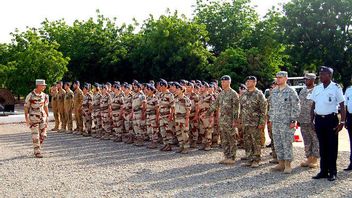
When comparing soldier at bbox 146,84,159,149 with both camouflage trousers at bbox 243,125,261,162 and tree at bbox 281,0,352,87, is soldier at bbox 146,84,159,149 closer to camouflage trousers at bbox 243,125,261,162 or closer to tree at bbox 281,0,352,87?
camouflage trousers at bbox 243,125,261,162

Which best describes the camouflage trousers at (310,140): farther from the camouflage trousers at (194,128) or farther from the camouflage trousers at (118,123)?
the camouflage trousers at (118,123)

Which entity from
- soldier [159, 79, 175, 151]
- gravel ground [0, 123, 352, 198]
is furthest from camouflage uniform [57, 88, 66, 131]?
soldier [159, 79, 175, 151]

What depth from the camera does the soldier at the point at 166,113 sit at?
11.1 meters

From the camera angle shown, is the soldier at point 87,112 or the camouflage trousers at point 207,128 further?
the soldier at point 87,112

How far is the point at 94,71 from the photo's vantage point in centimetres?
3509

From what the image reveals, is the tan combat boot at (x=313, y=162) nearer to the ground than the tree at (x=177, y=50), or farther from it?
nearer to the ground

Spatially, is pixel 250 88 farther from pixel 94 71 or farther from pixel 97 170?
pixel 94 71

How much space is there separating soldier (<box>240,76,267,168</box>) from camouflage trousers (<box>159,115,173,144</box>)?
2.86m

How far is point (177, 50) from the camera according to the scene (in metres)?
29.9

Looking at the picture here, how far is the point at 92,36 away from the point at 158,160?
1096 inches

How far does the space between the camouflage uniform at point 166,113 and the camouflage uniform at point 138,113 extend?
1.13 meters

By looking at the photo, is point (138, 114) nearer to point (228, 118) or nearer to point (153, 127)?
point (153, 127)

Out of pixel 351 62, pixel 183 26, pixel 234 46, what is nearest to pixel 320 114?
pixel 351 62

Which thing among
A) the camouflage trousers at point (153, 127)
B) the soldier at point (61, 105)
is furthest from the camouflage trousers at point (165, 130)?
the soldier at point (61, 105)
